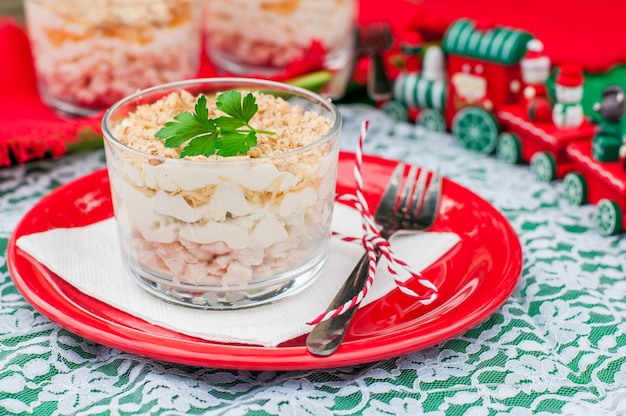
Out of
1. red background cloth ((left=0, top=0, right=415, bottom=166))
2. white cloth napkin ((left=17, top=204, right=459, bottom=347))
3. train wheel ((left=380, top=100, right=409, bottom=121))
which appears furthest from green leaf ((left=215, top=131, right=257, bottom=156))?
train wheel ((left=380, top=100, right=409, bottom=121))

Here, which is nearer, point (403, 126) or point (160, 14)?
point (160, 14)

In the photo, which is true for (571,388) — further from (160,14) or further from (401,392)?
(160,14)

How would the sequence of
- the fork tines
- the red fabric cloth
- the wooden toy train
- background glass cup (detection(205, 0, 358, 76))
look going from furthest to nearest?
1. background glass cup (detection(205, 0, 358, 76))
2. the red fabric cloth
3. the wooden toy train
4. the fork tines

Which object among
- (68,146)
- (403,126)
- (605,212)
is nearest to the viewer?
(605,212)

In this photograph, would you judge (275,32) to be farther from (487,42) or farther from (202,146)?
(202,146)

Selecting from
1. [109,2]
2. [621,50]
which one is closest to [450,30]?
[621,50]

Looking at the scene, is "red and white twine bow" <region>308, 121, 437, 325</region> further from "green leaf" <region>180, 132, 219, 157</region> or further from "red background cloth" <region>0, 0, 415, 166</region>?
"red background cloth" <region>0, 0, 415, 166</region>

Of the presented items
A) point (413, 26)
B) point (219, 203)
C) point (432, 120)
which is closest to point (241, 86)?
point (219, 203)
